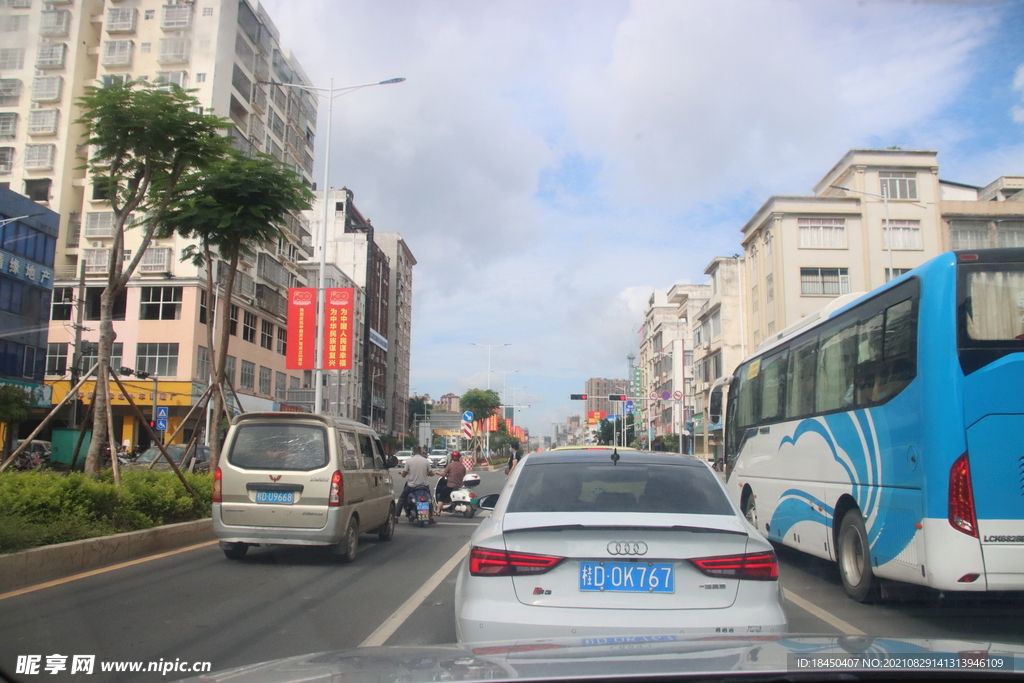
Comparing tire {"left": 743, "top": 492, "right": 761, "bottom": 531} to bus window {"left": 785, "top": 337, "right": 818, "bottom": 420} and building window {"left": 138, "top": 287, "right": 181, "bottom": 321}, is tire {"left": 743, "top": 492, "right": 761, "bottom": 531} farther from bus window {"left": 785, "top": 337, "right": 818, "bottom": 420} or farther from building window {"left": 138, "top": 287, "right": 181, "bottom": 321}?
building window {"left": 138, "top": 287, "right": 181, "bottom": 321}

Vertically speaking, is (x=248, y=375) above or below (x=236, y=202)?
above

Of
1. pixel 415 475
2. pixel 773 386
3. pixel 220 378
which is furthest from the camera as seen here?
pixel 415 475

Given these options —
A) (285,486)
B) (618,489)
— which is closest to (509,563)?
(618,489)

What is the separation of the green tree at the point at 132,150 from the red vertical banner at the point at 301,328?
18.4m

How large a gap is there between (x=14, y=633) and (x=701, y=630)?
15.9ft

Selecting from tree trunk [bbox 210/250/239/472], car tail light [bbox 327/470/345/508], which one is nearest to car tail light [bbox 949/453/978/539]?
car tail light [bbox 327/470/345/508]

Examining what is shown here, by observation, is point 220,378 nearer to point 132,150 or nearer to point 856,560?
point 132,150

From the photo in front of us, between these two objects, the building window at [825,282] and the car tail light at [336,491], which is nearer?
the car tail light at [336,491]

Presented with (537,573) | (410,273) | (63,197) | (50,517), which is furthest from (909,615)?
(410,273)

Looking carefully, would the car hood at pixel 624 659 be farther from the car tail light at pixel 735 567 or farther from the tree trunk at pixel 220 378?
the tree trunk at pixel 220 378

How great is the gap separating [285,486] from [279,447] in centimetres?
52

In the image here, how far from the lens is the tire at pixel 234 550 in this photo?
954 centimetres

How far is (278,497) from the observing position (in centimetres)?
930

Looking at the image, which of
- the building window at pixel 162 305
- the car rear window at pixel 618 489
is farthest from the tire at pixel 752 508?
the building window at pixel 162 305
